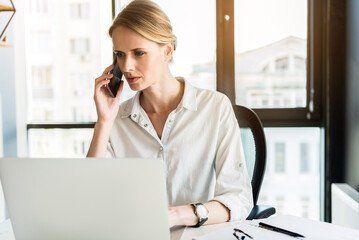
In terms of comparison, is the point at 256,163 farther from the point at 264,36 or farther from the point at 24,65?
the point at 24,65

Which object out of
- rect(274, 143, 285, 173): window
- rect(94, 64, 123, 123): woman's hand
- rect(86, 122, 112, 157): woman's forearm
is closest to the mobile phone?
rect(94, 64, 123, 123): woman's hand

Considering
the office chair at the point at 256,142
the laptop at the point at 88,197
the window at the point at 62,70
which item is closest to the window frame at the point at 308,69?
the window at the point at 62,70

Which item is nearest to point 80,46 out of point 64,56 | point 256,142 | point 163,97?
point 64,56

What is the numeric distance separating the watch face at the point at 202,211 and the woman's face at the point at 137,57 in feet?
1.59

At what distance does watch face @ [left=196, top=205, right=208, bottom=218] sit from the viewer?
0.98 meters

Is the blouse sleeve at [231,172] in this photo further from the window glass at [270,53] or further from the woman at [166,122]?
the window glass at [270,53]

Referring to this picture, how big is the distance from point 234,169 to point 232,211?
0.19 metres

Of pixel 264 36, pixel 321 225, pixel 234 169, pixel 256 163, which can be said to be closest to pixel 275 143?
pixel 264 36

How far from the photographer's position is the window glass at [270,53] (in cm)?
237

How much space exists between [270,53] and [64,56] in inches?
55.0

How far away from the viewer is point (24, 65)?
2613mm

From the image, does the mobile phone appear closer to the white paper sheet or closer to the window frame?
the white paper sheet

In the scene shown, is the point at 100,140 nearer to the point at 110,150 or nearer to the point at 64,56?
the point at 110,150

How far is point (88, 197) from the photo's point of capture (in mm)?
670
